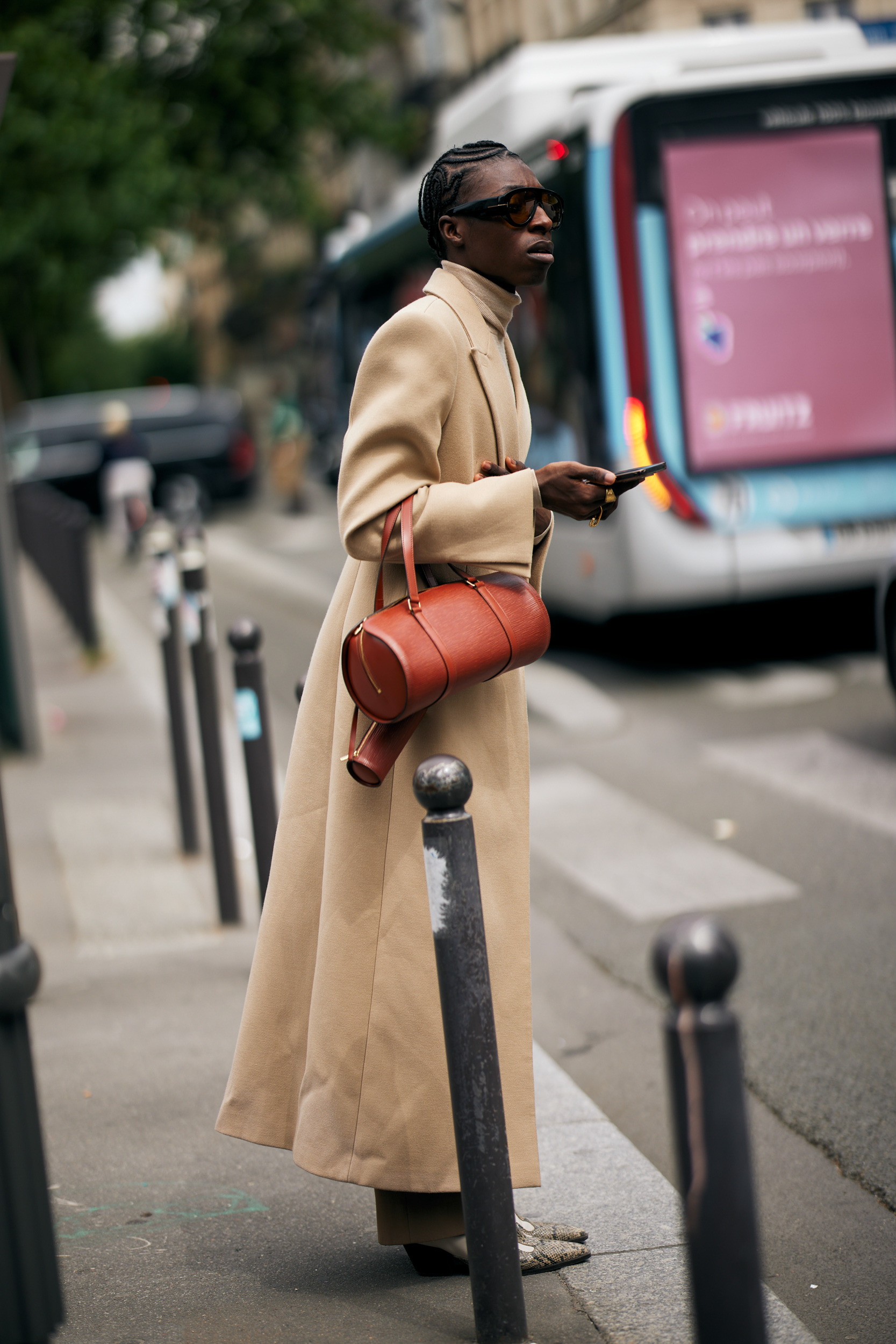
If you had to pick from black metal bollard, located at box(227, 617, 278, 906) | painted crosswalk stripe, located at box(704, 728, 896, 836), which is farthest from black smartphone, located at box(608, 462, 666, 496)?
painted crosswalk stripe, located at box(704, 728, 896, 836)

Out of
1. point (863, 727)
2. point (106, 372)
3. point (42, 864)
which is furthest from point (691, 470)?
point (106, 372)

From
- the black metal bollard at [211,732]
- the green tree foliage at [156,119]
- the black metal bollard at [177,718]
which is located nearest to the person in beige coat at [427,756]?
the black metal bollard at [211,732]

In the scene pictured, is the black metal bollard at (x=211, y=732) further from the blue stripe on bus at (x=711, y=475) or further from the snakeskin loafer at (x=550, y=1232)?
the blue stripe on bus at (x=711, y=475)

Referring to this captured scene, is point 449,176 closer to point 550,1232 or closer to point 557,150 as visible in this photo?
point 550,1232

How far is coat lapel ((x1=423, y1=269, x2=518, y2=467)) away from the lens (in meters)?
2.76

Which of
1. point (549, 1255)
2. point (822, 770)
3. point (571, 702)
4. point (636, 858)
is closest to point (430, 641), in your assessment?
point (549, 1255)

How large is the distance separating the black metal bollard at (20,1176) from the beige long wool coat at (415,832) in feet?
2.33

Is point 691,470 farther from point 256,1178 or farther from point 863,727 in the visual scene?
point 256,1178

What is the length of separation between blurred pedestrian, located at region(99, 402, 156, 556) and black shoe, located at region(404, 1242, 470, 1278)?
18341mm

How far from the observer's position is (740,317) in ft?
30.0

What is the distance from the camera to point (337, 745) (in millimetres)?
2865

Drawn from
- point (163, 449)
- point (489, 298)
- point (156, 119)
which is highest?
point (156, 119)

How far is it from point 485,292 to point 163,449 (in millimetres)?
23801

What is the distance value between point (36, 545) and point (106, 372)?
57.4m
